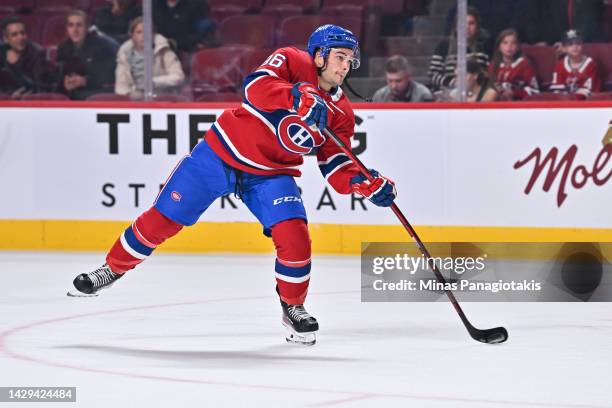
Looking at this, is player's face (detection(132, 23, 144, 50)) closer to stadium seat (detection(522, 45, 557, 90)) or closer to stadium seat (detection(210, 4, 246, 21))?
stadium seat (detection(210, 4, 246, 21))

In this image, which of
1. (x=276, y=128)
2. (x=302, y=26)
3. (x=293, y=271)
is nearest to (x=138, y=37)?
(x=302, y=26)

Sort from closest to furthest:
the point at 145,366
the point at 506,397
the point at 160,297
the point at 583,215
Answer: the point at 506,397 < the point at 145,366 < the point at 160,297 < the point at 583,215

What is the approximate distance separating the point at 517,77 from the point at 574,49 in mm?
345

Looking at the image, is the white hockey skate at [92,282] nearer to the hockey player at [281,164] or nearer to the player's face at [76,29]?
the hockey player at [281,164]

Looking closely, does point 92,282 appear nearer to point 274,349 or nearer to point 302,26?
point 274,349

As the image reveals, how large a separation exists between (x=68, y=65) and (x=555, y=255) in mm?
2948

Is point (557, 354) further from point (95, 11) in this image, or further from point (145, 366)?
point (95, 11)

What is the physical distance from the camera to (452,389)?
12.4ft

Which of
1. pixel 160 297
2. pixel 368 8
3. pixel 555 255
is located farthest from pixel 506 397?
pixel 368 8

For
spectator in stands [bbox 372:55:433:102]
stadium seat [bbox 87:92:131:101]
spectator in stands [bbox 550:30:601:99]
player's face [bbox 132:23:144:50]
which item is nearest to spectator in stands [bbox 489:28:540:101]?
spectator in stands [bbox 550:30:601:99]

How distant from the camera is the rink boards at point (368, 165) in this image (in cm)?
701

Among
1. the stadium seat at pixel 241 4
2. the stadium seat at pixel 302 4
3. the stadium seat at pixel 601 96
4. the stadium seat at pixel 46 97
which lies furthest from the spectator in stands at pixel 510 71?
the stadium seat at pixel 46 97

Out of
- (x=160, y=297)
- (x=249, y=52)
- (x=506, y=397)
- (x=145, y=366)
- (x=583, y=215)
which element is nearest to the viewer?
(x=506, y=397)

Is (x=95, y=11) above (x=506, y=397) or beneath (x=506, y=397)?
above
